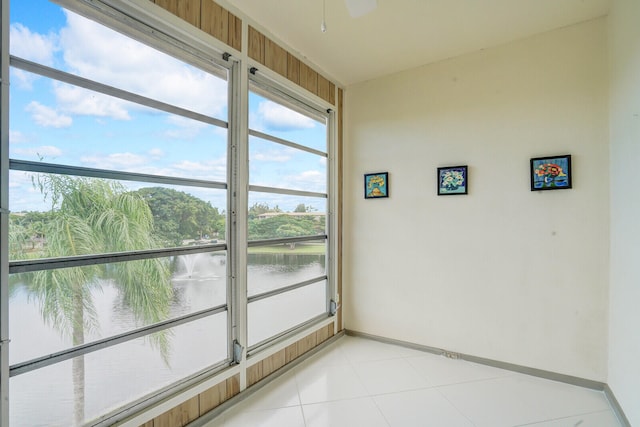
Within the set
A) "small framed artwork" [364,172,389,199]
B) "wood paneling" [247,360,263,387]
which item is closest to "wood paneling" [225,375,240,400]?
"wood paneling" [247,360,263,387]

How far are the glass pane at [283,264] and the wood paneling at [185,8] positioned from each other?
5.19ft

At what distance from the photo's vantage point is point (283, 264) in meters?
2.63

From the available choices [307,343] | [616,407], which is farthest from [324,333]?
[616,407]

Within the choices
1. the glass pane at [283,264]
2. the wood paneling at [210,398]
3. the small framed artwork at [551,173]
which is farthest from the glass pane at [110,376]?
the small framed artwork at [551,173]

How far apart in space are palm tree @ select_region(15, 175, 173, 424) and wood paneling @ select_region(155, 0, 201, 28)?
1084mm

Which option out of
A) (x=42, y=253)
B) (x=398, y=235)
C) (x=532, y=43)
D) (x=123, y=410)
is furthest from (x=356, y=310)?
(x=532, y=43)

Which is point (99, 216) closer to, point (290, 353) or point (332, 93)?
point (290, 353)

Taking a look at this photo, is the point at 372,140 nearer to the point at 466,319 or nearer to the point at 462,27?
the point at 462,27

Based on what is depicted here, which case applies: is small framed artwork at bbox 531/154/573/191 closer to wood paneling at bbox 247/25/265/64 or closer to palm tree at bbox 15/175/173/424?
wood paneling at bbox 247/25/265/64

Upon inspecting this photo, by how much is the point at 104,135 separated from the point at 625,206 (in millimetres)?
3114

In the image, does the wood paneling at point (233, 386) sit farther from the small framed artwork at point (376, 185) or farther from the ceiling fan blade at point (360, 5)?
the ceiling fan blade at point (360, 5)

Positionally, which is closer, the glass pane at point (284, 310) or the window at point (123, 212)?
the window at point (123, 212)

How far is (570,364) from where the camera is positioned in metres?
2.32

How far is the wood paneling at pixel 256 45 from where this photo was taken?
2.25m
